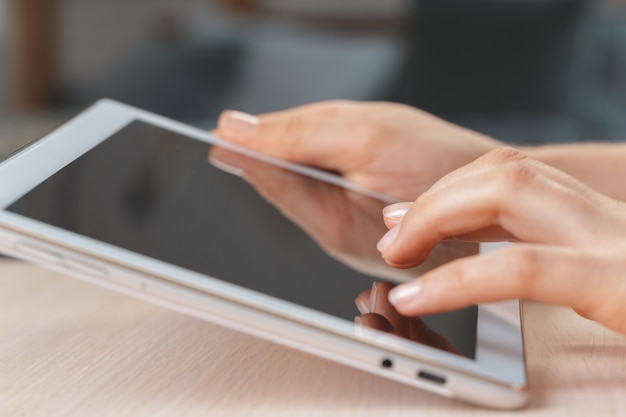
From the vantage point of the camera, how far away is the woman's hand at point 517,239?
53cm

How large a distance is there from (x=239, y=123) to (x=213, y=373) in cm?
37

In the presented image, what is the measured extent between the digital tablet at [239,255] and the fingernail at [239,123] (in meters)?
0.12

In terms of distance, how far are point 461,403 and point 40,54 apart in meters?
2.47

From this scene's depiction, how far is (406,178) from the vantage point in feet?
2.92

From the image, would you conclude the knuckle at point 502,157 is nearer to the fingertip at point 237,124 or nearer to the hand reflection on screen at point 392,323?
the hand reflection on screen at point 392,323

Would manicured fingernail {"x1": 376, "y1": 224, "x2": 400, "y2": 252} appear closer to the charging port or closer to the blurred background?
the charging port

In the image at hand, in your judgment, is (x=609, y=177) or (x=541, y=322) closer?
(x=541, y=322)

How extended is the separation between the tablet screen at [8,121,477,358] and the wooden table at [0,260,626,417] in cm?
5

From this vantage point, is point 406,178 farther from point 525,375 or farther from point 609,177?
point 525,375

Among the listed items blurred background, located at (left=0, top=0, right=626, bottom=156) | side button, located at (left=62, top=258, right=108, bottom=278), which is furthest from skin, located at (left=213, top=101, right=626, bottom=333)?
blurred background, located at (left=0, top=0, right=626, bottom=156)

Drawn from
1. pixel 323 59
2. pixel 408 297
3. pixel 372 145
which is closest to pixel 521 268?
pixel 408 297

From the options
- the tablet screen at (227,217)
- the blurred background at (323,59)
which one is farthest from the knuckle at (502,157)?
the blurred background at (323,59)

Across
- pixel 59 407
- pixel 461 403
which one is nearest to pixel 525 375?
pixel 461 403

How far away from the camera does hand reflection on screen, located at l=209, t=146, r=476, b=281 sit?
25.5 inches
